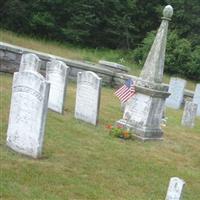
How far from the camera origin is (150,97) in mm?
10906

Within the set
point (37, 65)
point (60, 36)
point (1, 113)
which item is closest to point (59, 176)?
point (1, 113)

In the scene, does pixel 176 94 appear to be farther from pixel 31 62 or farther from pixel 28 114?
pixel 28 114

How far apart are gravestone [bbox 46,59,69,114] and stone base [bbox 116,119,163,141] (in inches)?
60.2

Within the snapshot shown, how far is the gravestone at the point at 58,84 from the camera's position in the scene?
12.1 meters

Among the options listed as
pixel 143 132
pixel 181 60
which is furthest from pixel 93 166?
pixel 181 60

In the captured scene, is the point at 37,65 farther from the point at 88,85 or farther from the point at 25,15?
the point at 25,15

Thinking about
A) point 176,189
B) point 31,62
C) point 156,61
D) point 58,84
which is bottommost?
point 176,189

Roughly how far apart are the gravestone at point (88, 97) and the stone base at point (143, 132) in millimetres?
600

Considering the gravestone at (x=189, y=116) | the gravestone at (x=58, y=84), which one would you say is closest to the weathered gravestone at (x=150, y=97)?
the gravestone at (x=58, y=84)

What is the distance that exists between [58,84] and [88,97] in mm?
1028

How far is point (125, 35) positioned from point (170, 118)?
18540 mm

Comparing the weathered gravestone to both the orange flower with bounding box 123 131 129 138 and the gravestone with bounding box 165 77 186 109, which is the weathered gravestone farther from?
the gravestone with bounding box 165 77 186 109

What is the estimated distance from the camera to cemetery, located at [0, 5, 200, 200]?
7.34 meters

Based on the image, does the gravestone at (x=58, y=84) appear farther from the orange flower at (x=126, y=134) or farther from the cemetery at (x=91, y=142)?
the orange flower at (x=126, y=134)
